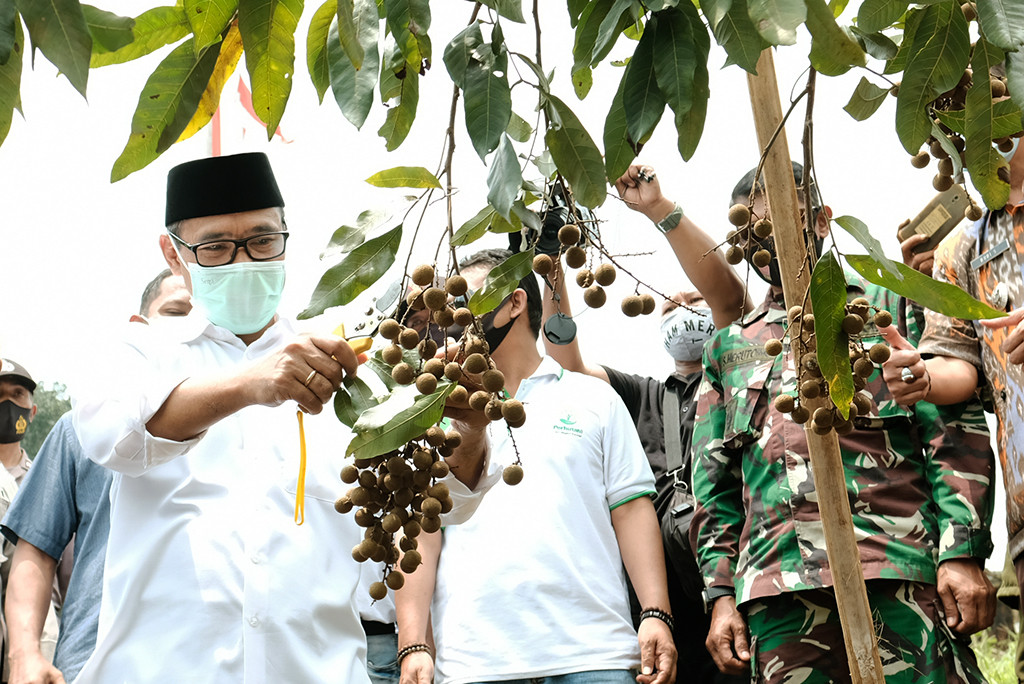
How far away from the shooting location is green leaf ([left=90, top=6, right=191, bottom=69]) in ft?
4.16

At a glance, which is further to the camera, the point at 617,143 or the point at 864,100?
the point at 864,100

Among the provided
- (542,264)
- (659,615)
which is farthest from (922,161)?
(659,615)

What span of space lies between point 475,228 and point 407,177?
0.11m

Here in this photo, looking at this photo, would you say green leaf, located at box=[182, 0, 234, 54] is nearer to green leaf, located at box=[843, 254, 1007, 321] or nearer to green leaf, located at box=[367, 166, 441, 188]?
green leaf, located at box=[367, 166, 441, 188]

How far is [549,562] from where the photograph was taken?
2.66 metres

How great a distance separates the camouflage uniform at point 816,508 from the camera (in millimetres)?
2396

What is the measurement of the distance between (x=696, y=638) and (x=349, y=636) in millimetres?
1223

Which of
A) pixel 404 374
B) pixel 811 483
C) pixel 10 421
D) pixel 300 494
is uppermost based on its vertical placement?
pixel 10 421

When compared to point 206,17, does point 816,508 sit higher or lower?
lower

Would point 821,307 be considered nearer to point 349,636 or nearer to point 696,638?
point 349,636

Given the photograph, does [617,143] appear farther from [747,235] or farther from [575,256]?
[747,235]

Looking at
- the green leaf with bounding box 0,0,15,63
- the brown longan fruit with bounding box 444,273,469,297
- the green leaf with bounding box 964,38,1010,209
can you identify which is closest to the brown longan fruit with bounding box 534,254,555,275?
the brown longan fruit with bounding box 444,273,469,297

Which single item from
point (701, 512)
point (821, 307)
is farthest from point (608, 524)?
point (821, 307)

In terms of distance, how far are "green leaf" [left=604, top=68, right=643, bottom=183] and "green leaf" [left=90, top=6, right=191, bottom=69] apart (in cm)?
52
